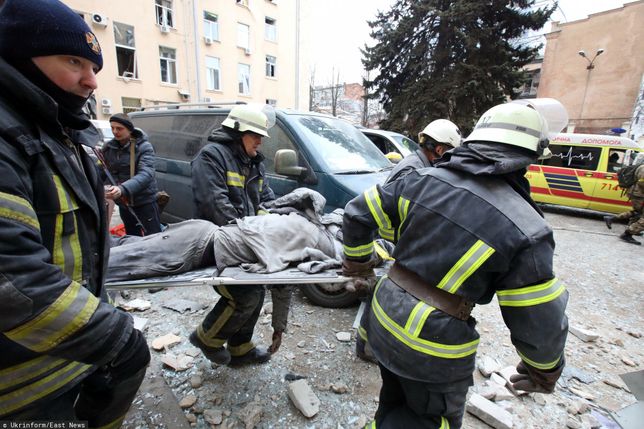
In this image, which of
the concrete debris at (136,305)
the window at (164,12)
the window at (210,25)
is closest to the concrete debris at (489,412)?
the concrete debris at (136,305)

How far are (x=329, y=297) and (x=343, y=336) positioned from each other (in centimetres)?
45

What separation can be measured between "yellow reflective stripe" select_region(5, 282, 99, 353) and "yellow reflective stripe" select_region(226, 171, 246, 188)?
1639mm

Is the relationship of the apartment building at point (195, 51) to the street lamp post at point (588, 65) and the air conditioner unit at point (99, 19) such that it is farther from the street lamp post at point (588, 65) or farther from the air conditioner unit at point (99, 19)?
the street lamp post at point (588, 65)

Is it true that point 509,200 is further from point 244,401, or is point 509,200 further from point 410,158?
point 244,401

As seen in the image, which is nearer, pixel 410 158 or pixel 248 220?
pixel 248 220

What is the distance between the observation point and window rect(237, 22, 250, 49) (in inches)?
768

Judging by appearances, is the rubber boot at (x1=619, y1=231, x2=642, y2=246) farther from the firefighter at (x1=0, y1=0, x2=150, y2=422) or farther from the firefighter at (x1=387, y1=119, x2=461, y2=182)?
the firefighter at (x1=0, y1=0, x2=150, y2=422)

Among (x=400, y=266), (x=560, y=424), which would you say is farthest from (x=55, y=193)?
(x=560, y=424)

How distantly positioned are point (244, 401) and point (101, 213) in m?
1.53

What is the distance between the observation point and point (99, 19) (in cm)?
1378

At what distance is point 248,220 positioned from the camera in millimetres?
2018

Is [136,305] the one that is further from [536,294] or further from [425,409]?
[536,294]

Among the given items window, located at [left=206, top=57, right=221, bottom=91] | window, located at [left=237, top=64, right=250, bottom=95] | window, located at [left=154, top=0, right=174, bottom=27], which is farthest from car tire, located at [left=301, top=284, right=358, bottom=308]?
window, located at [left=237, top=64, right=250, bottom=95]

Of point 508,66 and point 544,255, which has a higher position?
point 508,66
